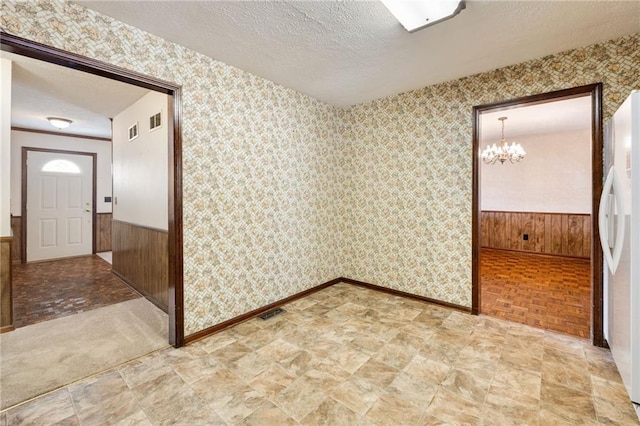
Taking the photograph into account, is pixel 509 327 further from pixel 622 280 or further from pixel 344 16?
pixel 344 16

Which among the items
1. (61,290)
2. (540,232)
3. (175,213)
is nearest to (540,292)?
(540,232)

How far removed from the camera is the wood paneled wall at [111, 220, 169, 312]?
10.9ft

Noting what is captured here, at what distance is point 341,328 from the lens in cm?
283

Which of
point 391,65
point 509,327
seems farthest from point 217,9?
point 509,327

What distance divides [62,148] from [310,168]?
556 centimetres

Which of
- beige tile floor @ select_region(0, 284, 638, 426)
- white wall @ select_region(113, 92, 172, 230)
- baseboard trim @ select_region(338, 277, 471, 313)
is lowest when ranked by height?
beige tile floor @ select_region(0, 284, 638, 426)

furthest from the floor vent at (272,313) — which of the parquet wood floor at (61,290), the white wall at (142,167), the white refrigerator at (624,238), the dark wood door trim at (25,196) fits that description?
the dark wood door trim at (25,196)

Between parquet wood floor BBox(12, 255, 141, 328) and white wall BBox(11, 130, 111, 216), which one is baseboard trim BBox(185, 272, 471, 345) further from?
white wall BBox(11, 130, 111, 216)

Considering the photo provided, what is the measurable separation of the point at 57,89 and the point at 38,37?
223 cm

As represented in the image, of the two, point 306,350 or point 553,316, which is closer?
point 306,350

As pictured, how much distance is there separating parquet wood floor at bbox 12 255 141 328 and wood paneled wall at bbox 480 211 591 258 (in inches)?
287

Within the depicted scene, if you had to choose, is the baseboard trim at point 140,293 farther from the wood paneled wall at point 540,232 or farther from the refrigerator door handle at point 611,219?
the wood paneled wall at point 540,232

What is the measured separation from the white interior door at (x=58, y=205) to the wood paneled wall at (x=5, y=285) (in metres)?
3.66

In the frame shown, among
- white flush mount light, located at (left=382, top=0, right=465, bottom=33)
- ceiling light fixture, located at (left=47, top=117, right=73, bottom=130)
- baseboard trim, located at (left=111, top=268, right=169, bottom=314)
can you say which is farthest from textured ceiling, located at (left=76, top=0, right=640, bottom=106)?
ceiling light fixture, located at (left=47, top=117, right=73, bottom=130)
